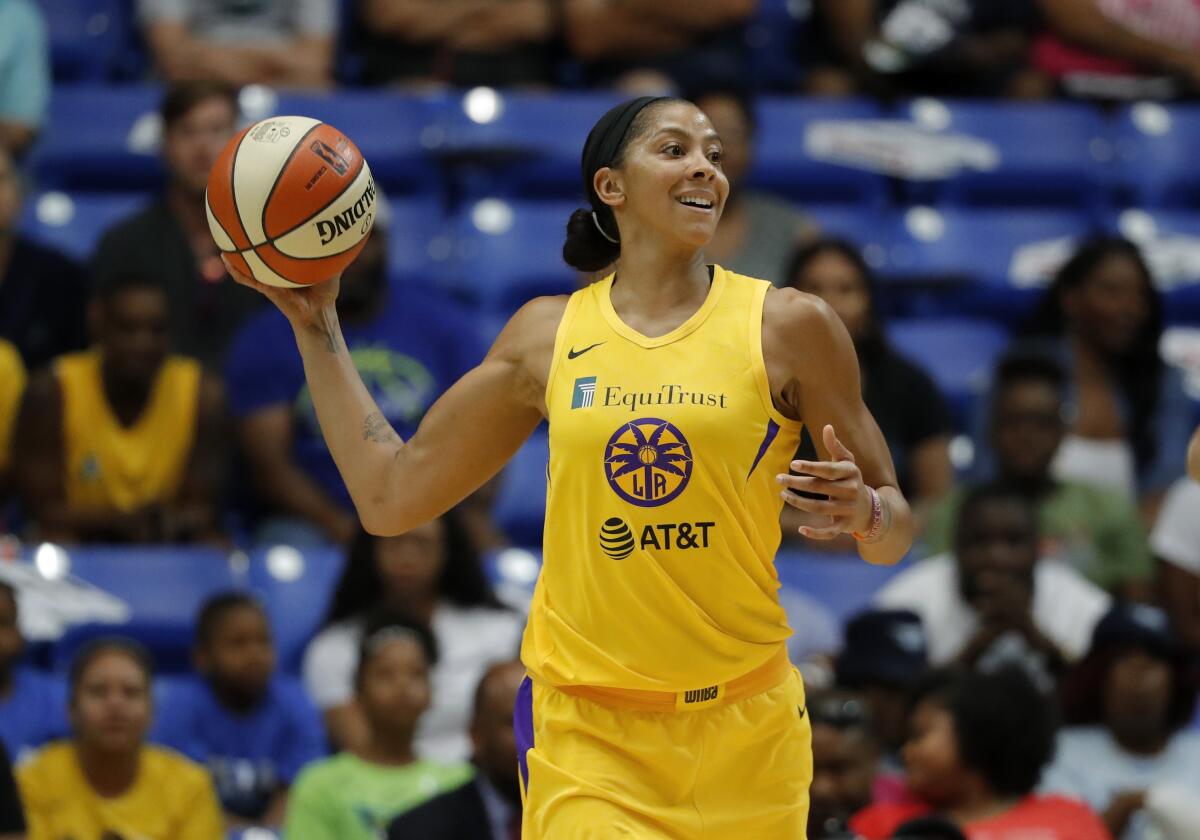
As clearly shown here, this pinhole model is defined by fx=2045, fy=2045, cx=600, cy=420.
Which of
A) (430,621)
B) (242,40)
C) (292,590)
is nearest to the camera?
(430,621)

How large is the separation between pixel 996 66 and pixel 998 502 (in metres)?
3.47

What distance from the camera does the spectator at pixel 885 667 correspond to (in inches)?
266

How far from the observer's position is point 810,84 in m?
9.95

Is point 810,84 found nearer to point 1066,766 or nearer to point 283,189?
point 1066,766

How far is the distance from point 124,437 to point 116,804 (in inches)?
67.1

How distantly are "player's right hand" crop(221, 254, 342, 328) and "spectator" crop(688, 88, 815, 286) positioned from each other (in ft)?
12.6

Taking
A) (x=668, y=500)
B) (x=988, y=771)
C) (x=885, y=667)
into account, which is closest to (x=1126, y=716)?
(x=885, y=667)

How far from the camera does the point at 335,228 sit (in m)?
4.49

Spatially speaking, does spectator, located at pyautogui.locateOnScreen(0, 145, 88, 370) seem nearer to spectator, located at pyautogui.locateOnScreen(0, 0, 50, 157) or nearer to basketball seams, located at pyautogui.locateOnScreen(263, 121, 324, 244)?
spectator, located at pyautogui.locateOnScreen(0, 0, 50, 157)

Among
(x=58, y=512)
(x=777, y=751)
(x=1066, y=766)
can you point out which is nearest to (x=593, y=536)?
(x=777, y=751)

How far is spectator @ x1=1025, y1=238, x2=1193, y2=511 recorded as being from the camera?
8.21 metres

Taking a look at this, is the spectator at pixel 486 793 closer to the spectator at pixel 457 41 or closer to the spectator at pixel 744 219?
the spectator at pixel 744 219

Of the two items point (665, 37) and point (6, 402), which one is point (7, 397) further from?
point (665, 37)

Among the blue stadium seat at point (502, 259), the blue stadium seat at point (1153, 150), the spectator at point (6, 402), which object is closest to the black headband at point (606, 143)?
the spectator at point (6, 402)
